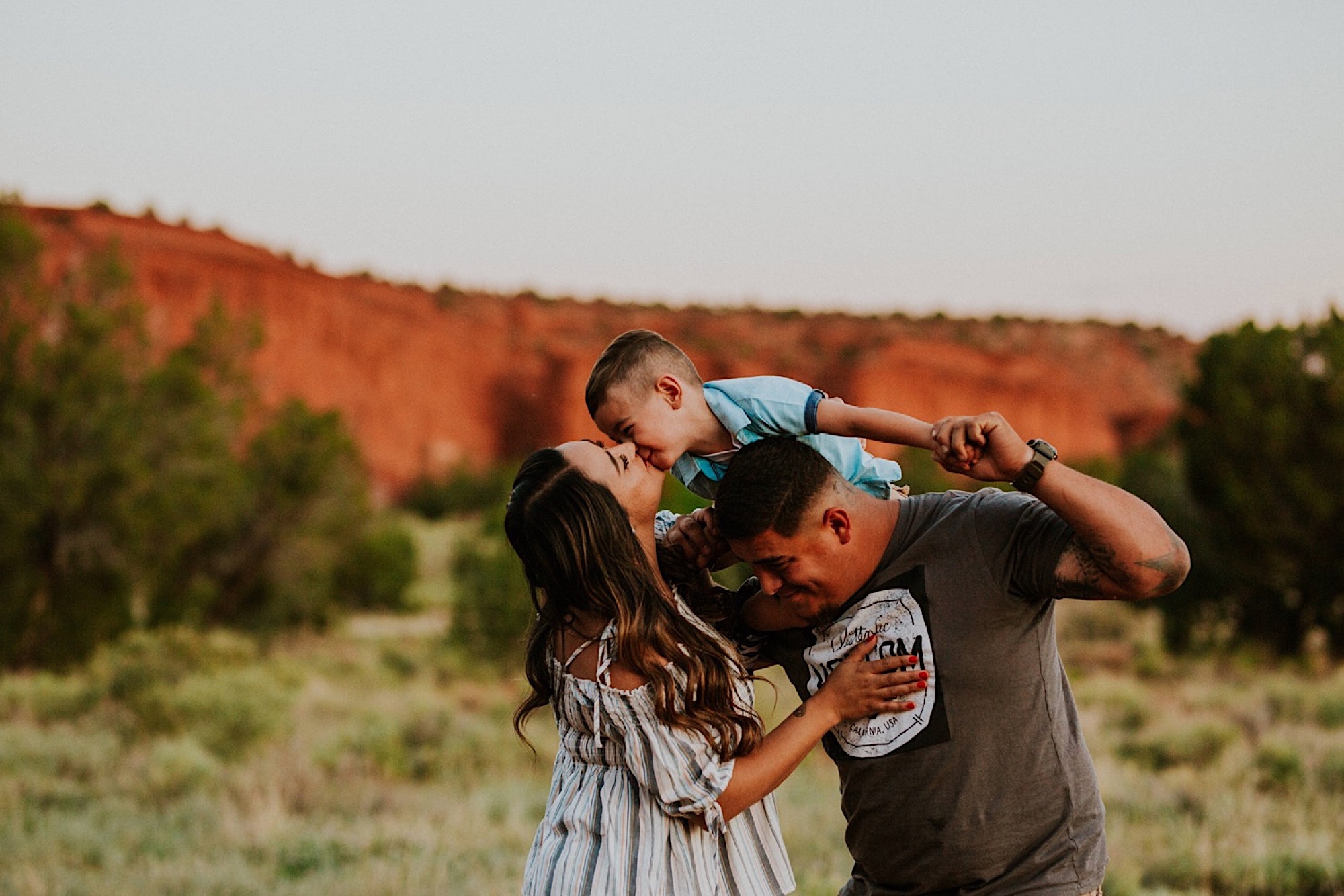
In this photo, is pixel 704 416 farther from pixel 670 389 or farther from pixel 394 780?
pixel 394 780

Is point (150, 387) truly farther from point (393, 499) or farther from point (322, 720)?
point (393, 499)

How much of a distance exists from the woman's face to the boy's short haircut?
1.14ft

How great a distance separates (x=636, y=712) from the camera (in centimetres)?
281

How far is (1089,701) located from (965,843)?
37.8 ft

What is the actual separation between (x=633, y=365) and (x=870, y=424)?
2.82 feet

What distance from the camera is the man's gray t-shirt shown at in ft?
9.07

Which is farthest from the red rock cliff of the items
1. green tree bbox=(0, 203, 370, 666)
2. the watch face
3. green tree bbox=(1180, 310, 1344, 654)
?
the watch face

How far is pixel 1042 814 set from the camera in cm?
278

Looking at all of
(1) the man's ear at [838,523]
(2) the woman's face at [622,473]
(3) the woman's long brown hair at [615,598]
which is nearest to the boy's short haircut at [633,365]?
(2) the woman's face at [622,473]

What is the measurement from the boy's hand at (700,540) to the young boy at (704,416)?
0.20 m

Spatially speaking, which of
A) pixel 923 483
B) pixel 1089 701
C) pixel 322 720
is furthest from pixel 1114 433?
pixel 322 720

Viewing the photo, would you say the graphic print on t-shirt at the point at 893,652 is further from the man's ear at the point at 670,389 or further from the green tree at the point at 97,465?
the green tree at the point at 97,465

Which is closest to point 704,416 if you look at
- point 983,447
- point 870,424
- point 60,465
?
point 870,424

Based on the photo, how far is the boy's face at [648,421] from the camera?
3.45 metres
